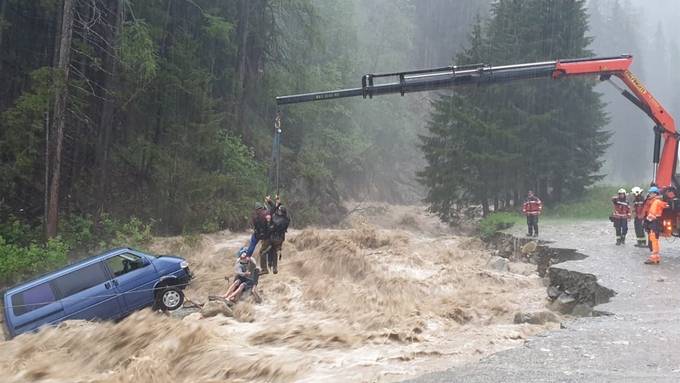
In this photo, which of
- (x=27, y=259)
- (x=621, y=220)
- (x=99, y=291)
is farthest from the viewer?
(x=621, y=220)

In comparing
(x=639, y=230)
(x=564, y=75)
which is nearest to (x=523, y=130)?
(x=639, y=230)

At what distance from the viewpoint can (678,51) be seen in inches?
3957

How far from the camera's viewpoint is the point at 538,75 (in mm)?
15508

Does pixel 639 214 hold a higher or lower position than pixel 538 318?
higher

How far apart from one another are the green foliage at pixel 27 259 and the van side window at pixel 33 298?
4363 millimetres

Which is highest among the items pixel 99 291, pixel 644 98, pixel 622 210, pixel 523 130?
pixel 523 130

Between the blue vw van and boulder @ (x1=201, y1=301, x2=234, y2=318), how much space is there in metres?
0.82

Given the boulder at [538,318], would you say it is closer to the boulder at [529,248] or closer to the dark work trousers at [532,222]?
the boulder at [529,248]

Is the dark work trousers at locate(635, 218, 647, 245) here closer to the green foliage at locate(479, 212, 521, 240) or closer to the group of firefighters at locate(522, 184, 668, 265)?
the group of firefighters at locate(522, 184, 668, 265)

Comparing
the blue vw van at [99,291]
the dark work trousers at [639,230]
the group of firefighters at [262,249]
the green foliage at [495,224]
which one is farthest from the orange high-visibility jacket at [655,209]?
the green foliage at [495,224]

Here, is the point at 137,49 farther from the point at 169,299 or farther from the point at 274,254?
the point at 169,299

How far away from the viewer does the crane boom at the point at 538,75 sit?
48.4 feet

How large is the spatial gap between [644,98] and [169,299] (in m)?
13.0

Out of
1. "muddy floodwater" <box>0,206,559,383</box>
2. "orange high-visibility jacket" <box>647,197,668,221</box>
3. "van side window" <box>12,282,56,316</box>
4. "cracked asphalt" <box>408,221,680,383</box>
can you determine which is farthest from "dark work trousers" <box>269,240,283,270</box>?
"orange high-visibility jacket" <box>647,197,668,221</box>
